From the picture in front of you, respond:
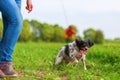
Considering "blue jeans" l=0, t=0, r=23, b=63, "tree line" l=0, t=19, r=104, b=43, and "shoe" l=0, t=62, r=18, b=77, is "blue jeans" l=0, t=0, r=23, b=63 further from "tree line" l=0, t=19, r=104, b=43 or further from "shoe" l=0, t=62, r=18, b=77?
"tree line" l=0, t=19, r=104, b=43

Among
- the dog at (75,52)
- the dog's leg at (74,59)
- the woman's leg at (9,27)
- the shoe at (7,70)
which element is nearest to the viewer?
the woman's leg at (9,27)

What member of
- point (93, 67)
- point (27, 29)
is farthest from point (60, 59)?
point (27, 29)

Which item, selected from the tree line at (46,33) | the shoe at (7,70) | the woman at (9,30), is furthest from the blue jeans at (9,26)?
the tree line at (46,33)

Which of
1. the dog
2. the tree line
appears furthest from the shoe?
the tree line

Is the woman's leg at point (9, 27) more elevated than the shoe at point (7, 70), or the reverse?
the woman's leg at point (9, 27)

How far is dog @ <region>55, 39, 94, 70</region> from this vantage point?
11.9 m

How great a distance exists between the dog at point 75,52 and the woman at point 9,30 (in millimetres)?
2886

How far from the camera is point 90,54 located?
53.2 ft

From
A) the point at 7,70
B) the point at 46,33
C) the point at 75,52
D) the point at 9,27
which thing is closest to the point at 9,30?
the point at 9,27

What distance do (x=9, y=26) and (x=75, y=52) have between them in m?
3.31

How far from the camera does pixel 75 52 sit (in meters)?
12.1

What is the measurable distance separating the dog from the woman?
289cm

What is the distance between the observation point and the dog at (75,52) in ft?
39.1

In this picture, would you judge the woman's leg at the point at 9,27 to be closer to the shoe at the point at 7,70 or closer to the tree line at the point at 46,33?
the shoe at the point at 7,70
